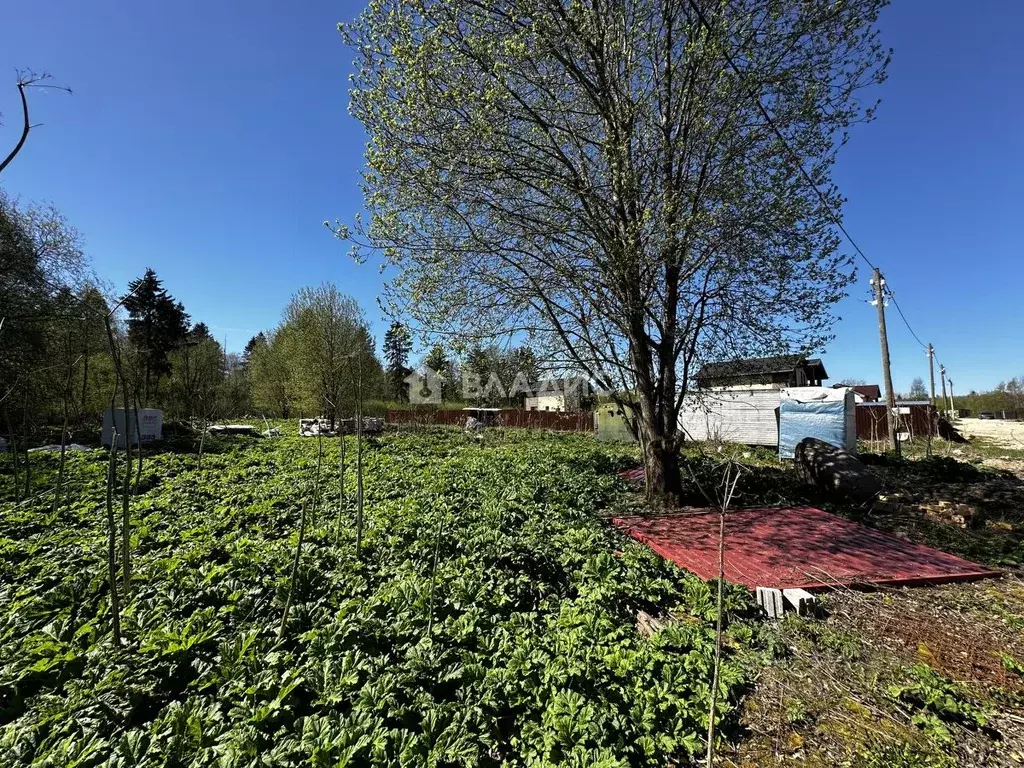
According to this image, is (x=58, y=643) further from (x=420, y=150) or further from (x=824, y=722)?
(x=420, y=150)

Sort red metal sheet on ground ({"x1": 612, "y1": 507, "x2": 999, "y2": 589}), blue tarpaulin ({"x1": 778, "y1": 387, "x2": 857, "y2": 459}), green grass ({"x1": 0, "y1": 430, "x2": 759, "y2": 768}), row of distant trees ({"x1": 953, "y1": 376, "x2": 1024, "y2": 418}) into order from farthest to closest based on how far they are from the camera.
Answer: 1. row of distant trees ({"x1": 953, "y1": 376, "x2": 1024, "y2": 418})
2. blue tarpaulin ({"x1": 778, "y1": 387, "x2": 857, "y2": 459})
3. red metal sheet on ground ({"x1": 612, "y1": 507, "x2": 999, "y2": 589})
4. green grass ({"x1": 0, "y1": 430, "x2": 759, "y2": 768})

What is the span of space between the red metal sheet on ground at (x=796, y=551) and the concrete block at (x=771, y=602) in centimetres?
33

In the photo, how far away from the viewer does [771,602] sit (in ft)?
10.5

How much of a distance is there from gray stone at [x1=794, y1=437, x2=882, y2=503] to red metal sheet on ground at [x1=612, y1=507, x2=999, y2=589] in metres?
1.66

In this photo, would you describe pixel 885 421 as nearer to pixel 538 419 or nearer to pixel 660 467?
pixel 538 419

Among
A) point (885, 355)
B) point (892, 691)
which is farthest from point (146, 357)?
point (885, 355)

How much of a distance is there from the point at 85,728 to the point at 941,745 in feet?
12.7

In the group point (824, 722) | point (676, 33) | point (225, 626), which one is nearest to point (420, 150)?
point (676, 33)

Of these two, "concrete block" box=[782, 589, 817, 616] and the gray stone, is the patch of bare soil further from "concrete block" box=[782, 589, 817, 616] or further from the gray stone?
the gray stone

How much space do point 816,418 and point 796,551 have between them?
9.94 meters

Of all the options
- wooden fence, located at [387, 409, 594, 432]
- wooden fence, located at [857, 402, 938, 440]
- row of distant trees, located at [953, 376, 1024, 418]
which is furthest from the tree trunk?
row of distant trees, located at [953, 376, 1024, 418]

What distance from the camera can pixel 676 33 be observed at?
611 cm

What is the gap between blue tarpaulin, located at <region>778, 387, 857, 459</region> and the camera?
11.9 metres

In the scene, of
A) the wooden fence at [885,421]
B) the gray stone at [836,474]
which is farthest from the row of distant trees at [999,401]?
the gray stone at [836,474]
